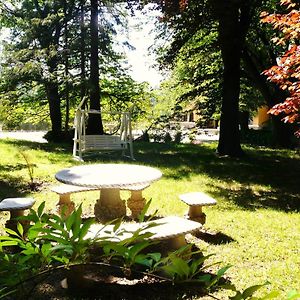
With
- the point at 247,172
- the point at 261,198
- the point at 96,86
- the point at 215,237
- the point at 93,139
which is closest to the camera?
the point at 215,237

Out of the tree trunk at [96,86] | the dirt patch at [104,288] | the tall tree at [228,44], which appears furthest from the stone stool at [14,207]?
the tree trunk at [96,86]

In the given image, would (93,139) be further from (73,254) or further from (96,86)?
(73,254)

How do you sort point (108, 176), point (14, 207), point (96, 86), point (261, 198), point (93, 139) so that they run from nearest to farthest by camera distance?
point (14, 207) → point (108, 176) → point (261, 198) → point (93, 139) → point (96, 86)

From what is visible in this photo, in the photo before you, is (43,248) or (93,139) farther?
(93,139)

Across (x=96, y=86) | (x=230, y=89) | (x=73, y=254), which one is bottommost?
(x=73, y=254)

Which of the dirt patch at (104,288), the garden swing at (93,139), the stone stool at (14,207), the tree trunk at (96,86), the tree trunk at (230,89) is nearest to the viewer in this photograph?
the dirt patch at (104,288)

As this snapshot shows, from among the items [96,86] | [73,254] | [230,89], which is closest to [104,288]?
[73,254]

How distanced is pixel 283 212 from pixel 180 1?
5.99 metres

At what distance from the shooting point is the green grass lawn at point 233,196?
3.96 m

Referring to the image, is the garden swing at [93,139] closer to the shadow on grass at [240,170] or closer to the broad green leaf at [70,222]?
the shadow on grass at [240,170]

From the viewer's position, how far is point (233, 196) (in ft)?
22.5

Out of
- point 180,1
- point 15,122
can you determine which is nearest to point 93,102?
point 180,1

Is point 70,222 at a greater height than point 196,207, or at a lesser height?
greater

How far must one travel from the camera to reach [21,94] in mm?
17484
